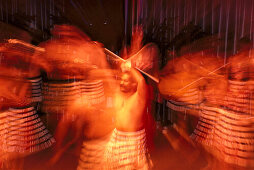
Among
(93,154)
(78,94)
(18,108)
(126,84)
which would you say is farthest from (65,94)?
(126,84)

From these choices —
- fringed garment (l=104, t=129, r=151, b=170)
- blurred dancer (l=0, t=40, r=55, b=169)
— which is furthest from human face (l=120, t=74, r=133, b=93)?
blurred dancer (l=0, t=40, r=55, b=169)

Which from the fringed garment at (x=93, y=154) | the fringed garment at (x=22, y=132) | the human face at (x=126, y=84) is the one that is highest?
the human face at (x=126, y=84)

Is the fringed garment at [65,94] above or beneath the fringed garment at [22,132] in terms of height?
above

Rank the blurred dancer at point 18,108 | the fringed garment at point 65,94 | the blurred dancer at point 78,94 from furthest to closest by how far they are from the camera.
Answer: the fringed garment at point 65,94, the blurred dancer at point 78,94, the blurred dancer at point 18,108

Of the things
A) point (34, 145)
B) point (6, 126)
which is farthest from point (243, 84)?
point (6, 126)

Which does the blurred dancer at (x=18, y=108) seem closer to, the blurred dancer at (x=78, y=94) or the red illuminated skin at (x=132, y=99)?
the blurred dancer at (x=78, y=94)

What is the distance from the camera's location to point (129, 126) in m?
1.22

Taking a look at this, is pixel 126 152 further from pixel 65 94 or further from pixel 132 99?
pixel 65 94

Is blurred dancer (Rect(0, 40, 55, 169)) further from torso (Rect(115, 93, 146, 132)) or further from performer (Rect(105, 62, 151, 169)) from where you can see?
torso (Rect(115, 93, 146, 132))

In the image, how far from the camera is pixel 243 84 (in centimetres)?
133

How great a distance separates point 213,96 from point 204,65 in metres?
0.24

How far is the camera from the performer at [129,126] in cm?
121

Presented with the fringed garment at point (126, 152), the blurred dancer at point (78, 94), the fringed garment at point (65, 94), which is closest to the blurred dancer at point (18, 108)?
the blurred dancer at point (78, 94)

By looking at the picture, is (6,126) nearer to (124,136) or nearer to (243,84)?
(124,136)
